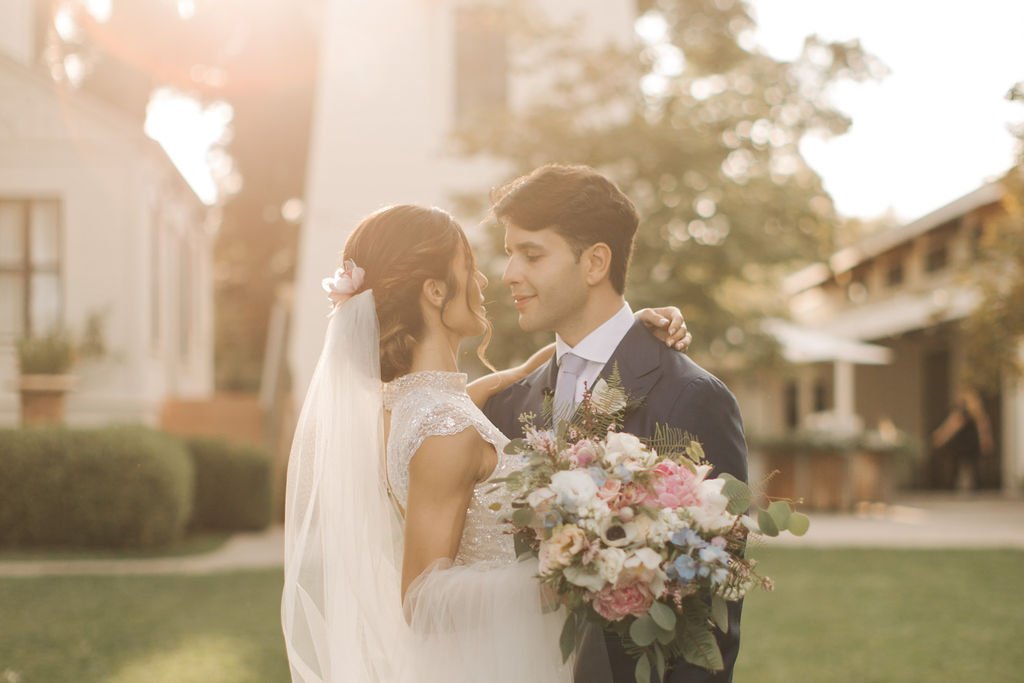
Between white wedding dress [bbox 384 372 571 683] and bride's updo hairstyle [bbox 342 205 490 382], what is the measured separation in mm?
213

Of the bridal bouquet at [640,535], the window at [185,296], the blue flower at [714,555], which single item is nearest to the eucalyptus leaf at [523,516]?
the bridal bouquet at [640,535]

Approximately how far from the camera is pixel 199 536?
1541 centimetres

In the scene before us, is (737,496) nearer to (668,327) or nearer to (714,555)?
(714,555)

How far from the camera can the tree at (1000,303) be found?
9.12 metres

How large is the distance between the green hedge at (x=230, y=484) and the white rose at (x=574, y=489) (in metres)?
13.3

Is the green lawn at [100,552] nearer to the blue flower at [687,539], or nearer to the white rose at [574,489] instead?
the white rose at [574,489]

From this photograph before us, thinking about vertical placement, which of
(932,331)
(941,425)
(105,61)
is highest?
(105,61)

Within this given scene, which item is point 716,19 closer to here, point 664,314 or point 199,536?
point 199,536

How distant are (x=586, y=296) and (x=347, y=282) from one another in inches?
29.4

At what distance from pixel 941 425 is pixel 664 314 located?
2562 cm

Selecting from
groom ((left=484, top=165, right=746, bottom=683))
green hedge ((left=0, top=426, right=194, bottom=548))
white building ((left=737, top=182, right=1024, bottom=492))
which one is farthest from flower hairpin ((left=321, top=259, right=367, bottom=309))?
white building ((left=737, top=182, right=1024, bottom=492))

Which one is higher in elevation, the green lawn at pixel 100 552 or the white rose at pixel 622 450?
the white rose at pixel 622 450

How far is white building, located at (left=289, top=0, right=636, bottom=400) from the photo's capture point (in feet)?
65.3

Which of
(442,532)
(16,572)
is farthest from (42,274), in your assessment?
(442,532)
